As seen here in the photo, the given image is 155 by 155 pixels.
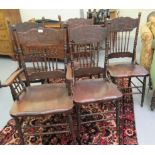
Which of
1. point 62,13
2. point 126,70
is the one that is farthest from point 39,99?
point 62,13

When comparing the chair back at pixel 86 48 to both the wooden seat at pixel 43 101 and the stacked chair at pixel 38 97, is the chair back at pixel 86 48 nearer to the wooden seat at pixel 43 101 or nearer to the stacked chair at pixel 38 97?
the stacked chair at pixel 38 97

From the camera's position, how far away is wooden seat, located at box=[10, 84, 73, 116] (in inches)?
63.7

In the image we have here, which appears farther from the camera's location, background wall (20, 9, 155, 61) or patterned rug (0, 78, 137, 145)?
background wall (20, 9, 155, 61)

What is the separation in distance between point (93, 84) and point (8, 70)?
2.14 metres

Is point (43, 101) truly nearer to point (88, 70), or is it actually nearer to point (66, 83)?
point (66, 83)

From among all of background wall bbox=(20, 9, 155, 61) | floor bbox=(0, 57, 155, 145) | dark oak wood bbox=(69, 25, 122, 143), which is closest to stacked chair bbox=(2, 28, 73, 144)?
dark oak wood bbox=(69, 25, 122, 143)

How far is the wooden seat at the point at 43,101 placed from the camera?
1.62m

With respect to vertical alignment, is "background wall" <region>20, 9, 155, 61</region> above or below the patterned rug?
above

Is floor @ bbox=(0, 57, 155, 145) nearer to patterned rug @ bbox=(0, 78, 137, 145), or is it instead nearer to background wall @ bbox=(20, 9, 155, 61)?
patterned rug @ bbox=(0, 78, 137, 145)

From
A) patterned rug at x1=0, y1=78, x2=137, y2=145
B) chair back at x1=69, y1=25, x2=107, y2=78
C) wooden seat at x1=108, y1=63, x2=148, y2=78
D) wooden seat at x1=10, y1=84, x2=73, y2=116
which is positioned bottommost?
patterned rug at x1=0, y1=78, x2=137, y2=145

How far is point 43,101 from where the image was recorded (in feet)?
5.71

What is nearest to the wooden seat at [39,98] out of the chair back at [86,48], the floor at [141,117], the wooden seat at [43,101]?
the wooden seat at [43,101]

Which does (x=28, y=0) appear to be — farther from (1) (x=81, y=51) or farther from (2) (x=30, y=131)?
(2) (x=30, y=131)

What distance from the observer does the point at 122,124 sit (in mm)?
2125
